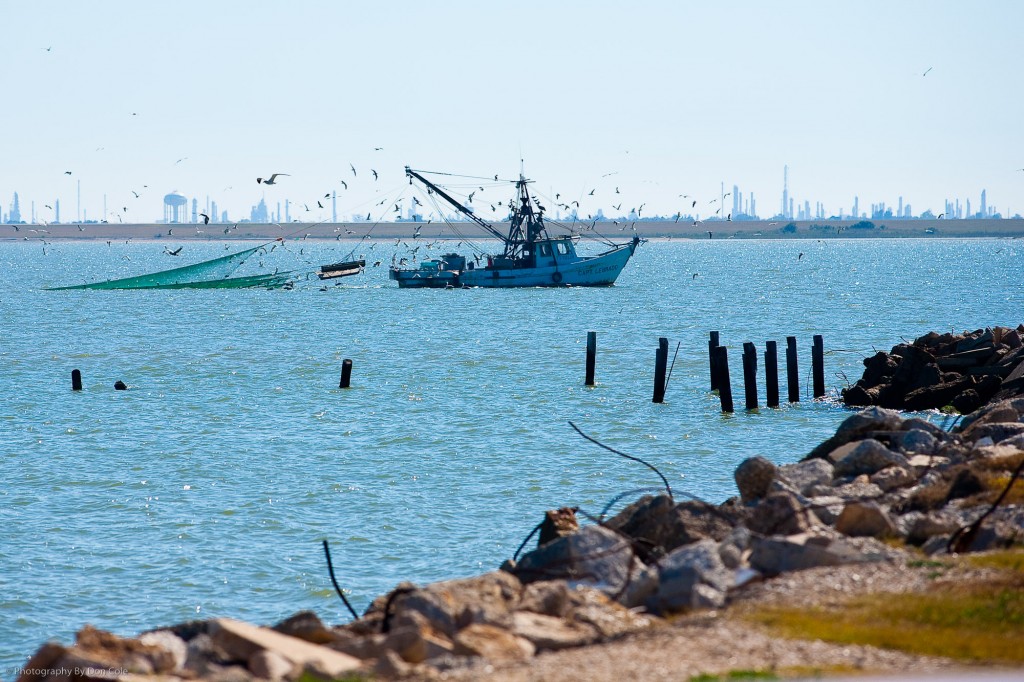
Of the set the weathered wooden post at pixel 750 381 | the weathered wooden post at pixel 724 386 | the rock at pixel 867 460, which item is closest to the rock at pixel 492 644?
the rock at pixel 867 460

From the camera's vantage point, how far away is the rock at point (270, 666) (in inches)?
370

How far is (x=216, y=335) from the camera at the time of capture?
218 ft

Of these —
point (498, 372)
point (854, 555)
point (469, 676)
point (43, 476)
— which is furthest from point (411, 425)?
point (469, 676)

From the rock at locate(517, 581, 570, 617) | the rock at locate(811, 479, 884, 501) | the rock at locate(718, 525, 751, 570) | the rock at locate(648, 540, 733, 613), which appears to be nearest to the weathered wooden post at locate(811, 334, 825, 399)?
the rock at locate(811, 479, 884, 501)

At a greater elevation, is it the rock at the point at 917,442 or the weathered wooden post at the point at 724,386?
the rock at the point at 917,442

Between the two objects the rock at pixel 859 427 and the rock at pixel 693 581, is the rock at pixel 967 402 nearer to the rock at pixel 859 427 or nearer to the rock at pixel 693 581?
the rock at pixel 859 427

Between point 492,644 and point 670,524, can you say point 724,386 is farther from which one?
point 492,644

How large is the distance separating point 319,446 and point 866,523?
18634mm

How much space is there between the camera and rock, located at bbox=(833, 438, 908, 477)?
17.4m

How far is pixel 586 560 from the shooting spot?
13.0 m

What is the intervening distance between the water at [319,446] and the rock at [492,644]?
6.57 m

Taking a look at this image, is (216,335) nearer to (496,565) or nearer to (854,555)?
(496,565)

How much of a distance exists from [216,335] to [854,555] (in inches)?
2249

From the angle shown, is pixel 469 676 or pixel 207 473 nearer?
pixel 469 676
